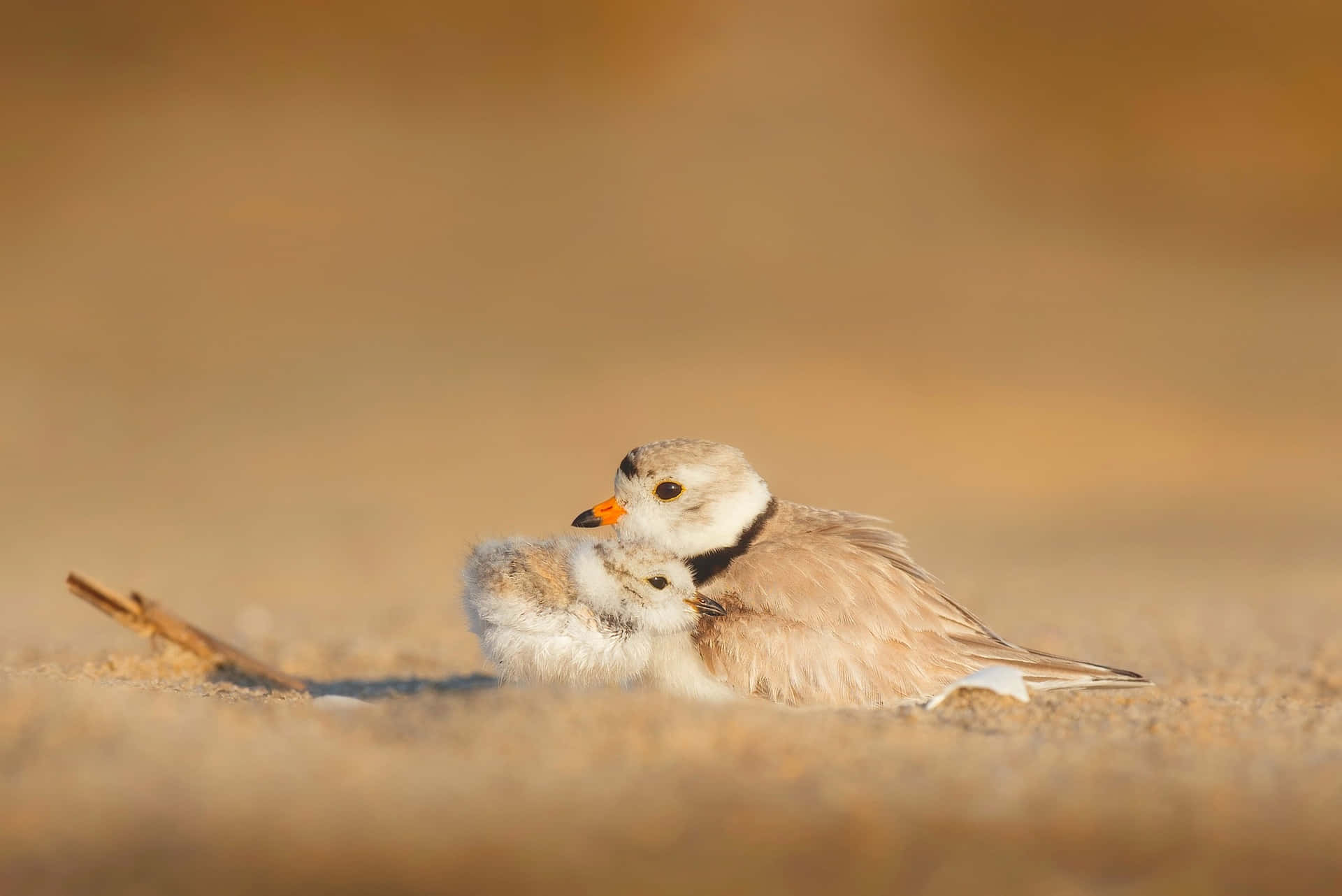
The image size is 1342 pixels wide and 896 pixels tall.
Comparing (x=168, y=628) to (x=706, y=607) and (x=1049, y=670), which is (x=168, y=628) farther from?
(x=1049, y=670)

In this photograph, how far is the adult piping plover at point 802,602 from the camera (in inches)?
137

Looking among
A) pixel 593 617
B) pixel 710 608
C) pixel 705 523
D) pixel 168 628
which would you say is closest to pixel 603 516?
pixel 705 523

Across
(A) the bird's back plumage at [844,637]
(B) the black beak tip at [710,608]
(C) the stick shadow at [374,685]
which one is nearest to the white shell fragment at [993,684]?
(A) the bird's back plumage at [844,637]

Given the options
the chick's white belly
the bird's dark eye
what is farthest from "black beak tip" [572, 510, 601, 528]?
the chick's white belly

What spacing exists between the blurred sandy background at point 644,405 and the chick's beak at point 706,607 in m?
0.56

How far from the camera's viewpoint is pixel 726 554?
154 inches

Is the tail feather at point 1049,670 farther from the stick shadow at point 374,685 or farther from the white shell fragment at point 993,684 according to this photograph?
the stick shadow at point 374,685

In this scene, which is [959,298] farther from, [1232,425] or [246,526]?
[246,526]

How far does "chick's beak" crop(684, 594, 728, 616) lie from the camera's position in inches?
139

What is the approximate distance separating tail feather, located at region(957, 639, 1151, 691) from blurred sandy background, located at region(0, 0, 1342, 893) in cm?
8

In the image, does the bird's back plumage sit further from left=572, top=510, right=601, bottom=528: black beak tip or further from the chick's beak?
left=572, top=510, right=601, bottom=528: black beak tip

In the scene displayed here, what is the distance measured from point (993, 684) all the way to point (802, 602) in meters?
0.56

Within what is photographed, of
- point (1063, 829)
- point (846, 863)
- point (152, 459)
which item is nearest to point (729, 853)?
point (846, 863)

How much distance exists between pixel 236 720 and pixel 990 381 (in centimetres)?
1311
